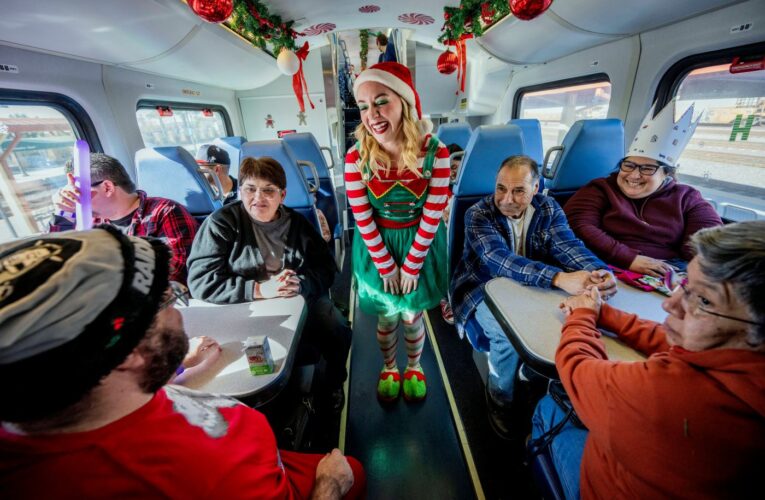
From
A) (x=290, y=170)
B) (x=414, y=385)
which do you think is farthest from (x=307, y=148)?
(x=414, y=385)

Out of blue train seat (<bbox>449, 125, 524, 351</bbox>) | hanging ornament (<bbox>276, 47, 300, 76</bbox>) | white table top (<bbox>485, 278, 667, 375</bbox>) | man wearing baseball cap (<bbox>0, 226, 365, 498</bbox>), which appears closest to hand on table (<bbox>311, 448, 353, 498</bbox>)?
man wearing baseball cap (<bbox>0, 226, 365, 498</bbox>)

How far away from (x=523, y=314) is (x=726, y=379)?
2.45ft

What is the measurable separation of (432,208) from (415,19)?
648 cm

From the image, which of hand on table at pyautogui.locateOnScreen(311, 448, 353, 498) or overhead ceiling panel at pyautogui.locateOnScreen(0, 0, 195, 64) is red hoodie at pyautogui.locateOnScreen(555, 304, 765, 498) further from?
overhead ceiling panel at pyautogui.locateOnScreen(0, 0, 195, 64)

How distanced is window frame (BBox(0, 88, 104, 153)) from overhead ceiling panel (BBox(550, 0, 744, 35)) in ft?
19.8

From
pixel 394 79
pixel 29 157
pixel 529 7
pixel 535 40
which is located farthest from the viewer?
pixel 535 40

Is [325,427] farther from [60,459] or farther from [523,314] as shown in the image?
[60,459]

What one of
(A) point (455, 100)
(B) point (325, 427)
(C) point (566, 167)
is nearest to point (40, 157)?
(B) point (325, 427)

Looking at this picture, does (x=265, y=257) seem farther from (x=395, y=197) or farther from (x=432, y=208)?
(x=432, y=208)

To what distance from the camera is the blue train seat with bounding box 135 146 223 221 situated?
2.45 metres

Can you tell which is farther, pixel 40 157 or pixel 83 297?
pixel 40 157

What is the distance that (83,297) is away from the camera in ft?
1.76

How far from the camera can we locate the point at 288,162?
253 cm

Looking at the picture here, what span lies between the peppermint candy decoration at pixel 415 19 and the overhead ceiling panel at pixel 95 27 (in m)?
4.03
